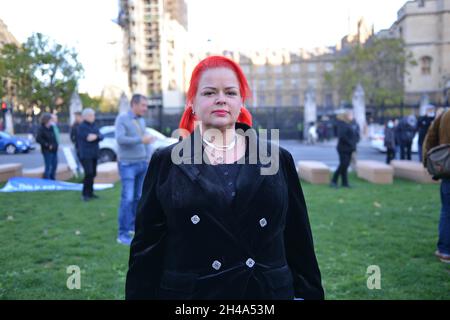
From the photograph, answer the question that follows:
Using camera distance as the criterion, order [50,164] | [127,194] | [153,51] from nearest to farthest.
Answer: [127,194], [50,164], [153,51]

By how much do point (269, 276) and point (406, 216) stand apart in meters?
6.77

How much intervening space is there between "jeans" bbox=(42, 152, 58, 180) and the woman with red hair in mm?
10462

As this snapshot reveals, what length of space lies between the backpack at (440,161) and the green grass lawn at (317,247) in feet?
3.71

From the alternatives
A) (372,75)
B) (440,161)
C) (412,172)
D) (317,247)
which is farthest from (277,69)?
(440,161)

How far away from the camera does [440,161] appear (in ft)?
16.0

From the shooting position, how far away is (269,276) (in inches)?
76.4

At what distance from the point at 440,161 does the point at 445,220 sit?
90cm

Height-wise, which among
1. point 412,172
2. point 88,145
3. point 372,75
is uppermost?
point 372,75

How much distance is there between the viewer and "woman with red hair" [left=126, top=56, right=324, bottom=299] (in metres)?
1.89

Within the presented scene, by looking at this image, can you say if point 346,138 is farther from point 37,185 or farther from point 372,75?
point 372,75

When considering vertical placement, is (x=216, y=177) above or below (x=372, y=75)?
below

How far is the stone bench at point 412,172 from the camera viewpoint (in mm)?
12094
